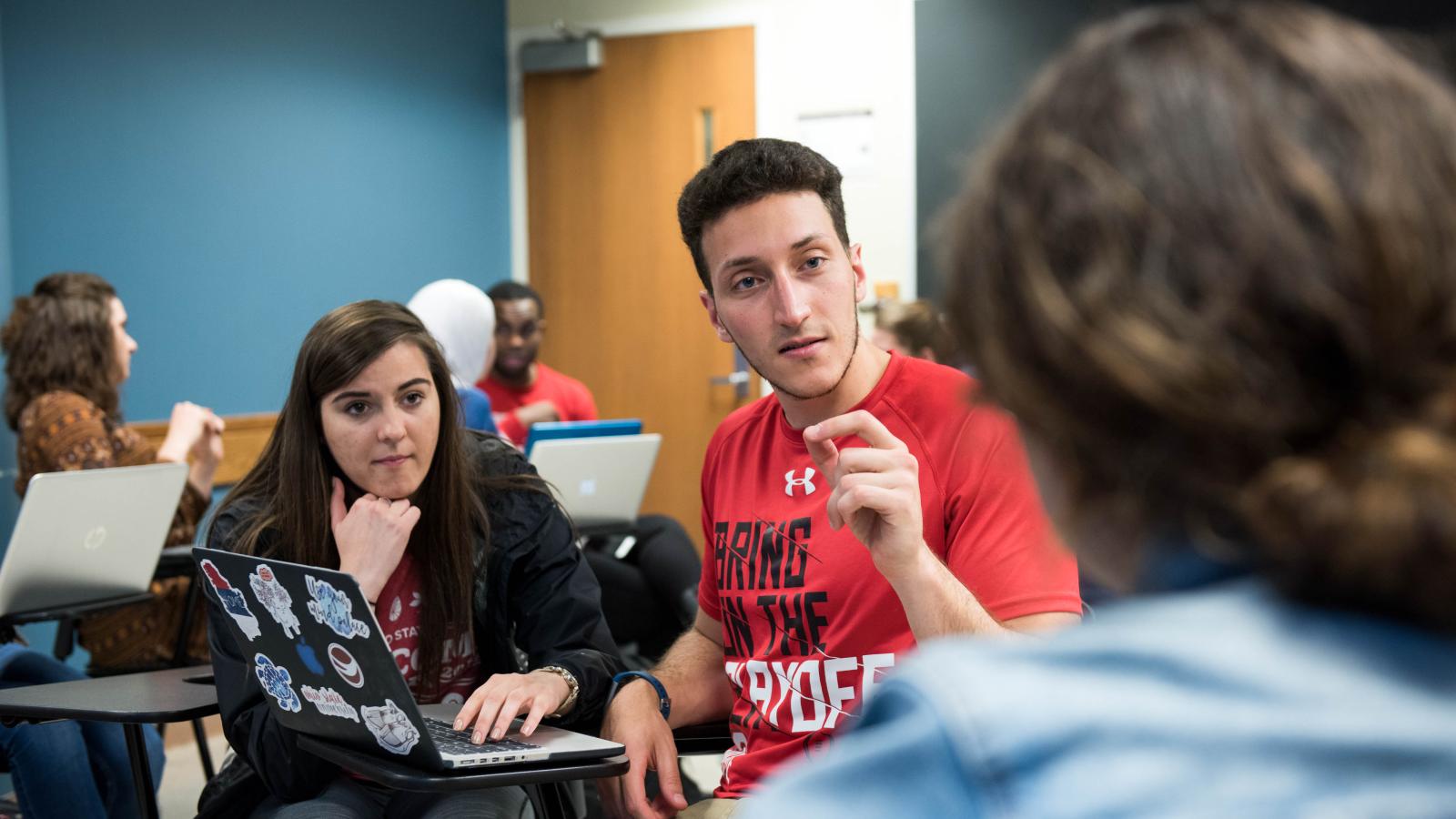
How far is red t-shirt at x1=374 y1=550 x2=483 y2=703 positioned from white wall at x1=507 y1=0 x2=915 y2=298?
3.50 m

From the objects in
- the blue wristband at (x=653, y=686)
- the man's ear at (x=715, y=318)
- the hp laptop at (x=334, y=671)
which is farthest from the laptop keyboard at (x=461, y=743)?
the man's ear at (x=715, y=318)

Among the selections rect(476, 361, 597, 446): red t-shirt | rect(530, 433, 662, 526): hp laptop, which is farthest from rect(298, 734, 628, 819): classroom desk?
rect(476, 361, 597, 446): red t-shirt

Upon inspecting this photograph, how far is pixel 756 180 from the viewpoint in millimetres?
1740

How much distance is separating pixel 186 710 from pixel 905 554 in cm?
105

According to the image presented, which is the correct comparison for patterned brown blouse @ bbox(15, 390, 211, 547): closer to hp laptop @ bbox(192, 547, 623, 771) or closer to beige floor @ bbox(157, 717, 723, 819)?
beige floor @ bbox(157, 717, 723, 819)

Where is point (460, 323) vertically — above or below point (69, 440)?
above

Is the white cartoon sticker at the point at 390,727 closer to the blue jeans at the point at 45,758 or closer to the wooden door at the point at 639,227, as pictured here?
the blue jeans at the point at 45,758

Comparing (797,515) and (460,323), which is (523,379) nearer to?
(460,323)

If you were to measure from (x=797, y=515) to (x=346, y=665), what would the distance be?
2.03 feet

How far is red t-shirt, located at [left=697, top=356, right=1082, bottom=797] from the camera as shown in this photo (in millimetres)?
1549

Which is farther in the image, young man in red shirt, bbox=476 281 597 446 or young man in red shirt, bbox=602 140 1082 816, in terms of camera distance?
young man in red shirt, bbox=476 281 597 446

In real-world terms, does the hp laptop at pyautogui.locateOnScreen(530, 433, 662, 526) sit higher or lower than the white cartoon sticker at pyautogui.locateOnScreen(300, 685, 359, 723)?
lower

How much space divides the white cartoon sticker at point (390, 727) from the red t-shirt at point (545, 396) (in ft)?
10.9

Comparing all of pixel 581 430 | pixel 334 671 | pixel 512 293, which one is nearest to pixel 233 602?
pixel 334 671
